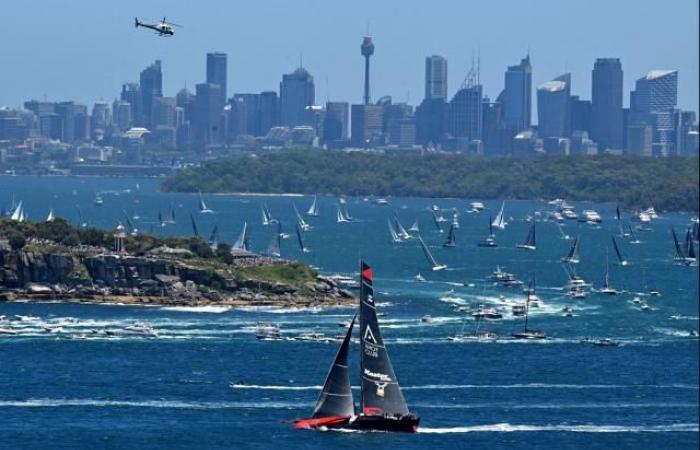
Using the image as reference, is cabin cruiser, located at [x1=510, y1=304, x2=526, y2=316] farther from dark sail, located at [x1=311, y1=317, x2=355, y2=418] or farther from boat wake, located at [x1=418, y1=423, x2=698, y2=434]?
dark sail, located at [x1=311, y1=317, x2=355, y2=418]

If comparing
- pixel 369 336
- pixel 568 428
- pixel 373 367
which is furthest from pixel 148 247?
pixel 369 336

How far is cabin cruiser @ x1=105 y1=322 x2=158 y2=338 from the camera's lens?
3757 inches

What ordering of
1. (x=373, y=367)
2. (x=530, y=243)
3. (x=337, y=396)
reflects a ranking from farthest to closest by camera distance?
1. (x=530, y=243)
2. (x=337, y=396)
3. (x=373, y=367)

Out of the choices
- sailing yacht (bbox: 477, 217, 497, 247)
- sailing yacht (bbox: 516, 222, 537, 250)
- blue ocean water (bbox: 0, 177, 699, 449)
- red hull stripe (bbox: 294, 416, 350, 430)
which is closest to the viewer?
red hull stripe (bbox: 294, 416, 350, 430)

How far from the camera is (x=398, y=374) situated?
83.8m

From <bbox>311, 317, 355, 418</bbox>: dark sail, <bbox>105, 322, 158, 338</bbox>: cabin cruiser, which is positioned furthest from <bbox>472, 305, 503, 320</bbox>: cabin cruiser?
<bbox>311, 317, 355, 418</bbox>: dark sail

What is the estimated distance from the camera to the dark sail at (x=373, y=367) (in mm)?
67500

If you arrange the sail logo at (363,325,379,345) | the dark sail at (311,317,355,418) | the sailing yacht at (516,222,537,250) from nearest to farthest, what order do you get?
the sail logo at (363,325,379,345), the dark sail at (311,317,355,418), the sailing yacht at (516,222,537,250)

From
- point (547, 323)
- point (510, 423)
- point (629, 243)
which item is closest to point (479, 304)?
point (547, 323)

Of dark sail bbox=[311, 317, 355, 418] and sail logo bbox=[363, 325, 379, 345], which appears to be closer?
sail logo bbox=[363, 325, 379, 345]

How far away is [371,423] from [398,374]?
15610 mm

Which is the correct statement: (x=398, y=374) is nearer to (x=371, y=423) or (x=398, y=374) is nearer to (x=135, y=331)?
(x=371, y=423)

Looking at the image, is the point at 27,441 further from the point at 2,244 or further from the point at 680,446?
the point at 2,244

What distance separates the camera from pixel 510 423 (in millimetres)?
71938
